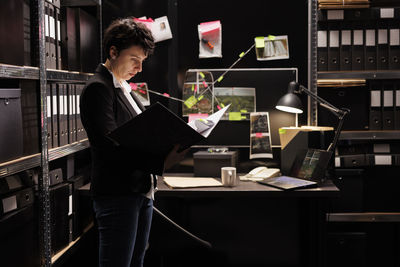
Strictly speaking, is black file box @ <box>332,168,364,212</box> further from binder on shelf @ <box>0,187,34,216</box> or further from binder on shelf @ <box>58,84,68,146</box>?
binder on shelf @ <box>0,187,34,216</box>

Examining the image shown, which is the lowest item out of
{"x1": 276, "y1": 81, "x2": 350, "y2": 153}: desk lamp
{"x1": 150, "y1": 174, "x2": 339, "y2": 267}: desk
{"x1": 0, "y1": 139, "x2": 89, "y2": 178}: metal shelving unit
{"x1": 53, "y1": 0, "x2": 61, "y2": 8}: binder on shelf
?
{"x1": 150, "y1": 174, "x2": 339, "y2": 267}: desk

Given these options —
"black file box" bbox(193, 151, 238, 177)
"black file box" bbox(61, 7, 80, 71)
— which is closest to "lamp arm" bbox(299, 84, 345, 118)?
"black file box" bbox(193, 151, 238, 177)

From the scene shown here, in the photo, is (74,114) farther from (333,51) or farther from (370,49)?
(370,49)

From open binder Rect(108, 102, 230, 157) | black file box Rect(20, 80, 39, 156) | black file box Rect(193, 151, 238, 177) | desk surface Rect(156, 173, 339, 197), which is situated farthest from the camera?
black file box Rect(193, 151, 238, 177)

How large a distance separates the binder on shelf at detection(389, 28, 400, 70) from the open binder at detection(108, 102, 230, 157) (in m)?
1.72

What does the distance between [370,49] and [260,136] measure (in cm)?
88

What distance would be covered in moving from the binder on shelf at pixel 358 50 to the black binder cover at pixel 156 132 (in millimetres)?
1574

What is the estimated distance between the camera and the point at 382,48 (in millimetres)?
2846

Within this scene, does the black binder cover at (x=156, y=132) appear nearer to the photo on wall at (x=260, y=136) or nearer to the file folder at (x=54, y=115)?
the file folder at (x=54, y=115)

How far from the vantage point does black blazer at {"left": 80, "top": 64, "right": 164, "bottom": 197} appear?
166cm

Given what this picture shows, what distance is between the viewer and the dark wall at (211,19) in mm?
3035

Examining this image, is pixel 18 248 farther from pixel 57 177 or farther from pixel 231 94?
pixel 231 94

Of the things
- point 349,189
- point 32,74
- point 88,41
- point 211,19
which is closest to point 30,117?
point 32,74

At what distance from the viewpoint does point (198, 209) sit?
10.3ft
